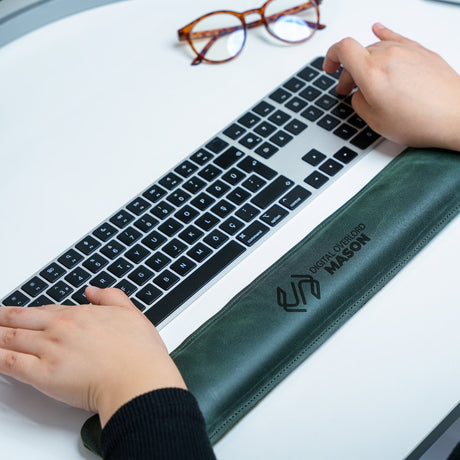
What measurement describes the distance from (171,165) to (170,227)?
0.10 m

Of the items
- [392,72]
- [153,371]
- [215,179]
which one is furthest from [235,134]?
[153,371]

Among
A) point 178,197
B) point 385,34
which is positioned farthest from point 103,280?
point 385,34

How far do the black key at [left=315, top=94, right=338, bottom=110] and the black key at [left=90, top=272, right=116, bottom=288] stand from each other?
33cm

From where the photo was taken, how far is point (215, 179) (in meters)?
0.75

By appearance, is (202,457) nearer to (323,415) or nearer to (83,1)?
(323,415)

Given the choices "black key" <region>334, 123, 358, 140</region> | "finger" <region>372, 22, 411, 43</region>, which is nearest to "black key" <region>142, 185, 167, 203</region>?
"black key" <region>334, 123, 358, 140</region>

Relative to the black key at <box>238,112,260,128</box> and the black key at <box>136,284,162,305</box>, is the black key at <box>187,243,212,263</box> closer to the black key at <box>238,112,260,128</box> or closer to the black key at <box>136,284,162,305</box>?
the black key at <box>136,284,162,305</box>

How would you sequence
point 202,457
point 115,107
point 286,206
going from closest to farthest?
1. point 202,457
2. point 286,206
3. point 115,107

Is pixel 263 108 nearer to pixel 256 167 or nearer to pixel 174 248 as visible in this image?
pixel 256 167

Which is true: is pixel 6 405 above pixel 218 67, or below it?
below

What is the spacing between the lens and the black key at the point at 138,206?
724 millimetres

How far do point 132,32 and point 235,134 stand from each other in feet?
0.82

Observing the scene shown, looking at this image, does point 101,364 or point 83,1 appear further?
point 83,1

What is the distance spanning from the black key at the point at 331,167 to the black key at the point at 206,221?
5.3 inches
